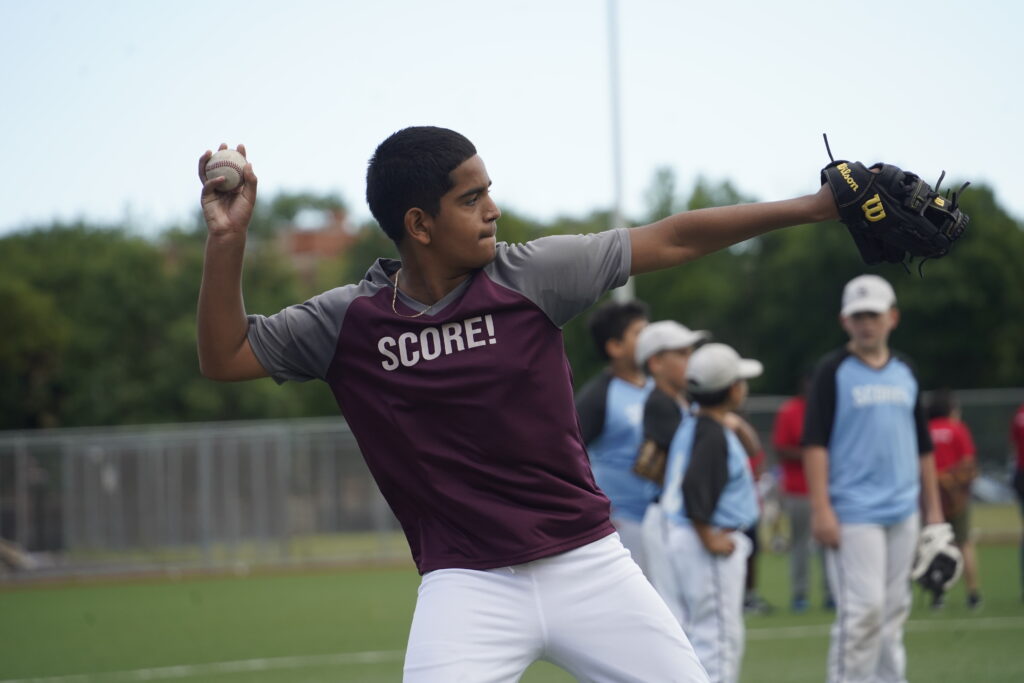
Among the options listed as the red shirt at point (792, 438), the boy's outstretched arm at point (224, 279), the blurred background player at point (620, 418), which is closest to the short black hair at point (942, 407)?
the red shirt at point (792, 438)

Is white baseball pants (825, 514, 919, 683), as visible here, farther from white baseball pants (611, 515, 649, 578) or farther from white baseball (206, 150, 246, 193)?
white baseball (206, 150, 246, 193)

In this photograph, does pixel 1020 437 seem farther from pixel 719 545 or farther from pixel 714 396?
pixel 719 545

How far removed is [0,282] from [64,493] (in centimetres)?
1796

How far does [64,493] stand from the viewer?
2270cm

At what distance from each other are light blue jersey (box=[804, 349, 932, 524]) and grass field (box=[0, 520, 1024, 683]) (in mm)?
2311

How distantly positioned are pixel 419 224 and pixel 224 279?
629 mm

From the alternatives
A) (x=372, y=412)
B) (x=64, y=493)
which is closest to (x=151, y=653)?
(x=372, y=412)

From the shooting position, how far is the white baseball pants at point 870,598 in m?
7.19

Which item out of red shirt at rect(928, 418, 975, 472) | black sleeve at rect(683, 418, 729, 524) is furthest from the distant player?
red shirt at rect(928, 418, 975, 472)

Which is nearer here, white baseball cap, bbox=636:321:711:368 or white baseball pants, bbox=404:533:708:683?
white baseball pants, bbox=404:533:708:683

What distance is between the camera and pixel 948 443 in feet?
46.6

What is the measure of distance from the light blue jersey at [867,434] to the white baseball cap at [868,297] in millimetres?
285

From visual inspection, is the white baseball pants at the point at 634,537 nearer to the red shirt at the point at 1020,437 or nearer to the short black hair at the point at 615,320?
the short black hair at the point at 615,320

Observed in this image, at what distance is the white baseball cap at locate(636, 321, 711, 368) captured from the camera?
26.4 feet
